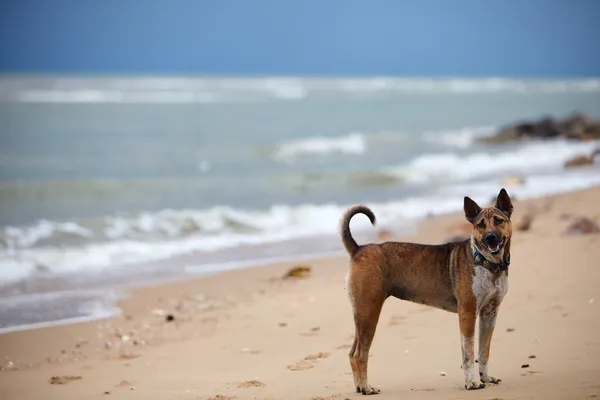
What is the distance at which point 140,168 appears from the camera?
27750 millimetres

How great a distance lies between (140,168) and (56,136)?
1197cm

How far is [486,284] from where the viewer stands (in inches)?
257

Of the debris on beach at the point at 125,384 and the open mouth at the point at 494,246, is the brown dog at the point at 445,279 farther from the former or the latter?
the debris on beach at the point at 125,384

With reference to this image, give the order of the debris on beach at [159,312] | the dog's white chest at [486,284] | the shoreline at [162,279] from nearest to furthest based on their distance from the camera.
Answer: the dog's white chest at [486,284]
the shoreline at [162,279]
the debris on beach at [159,312]

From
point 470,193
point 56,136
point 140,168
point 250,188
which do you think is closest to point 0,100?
point 56,136

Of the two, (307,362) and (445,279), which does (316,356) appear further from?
(445,279)

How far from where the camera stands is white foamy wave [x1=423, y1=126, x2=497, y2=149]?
37.9 meters

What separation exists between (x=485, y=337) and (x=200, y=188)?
16884 mm

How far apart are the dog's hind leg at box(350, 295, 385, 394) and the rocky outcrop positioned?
109ft

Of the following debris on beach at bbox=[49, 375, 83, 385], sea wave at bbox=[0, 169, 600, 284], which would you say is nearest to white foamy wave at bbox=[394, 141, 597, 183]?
sea wave at bbox=[0, 169, 600, 284]

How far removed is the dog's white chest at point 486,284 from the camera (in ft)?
21.4

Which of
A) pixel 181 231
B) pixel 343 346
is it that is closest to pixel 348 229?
pixel 343 346

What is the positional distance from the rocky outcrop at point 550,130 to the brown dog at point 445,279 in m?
33.0

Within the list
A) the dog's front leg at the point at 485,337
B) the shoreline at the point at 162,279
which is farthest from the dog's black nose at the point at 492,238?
the shoreline at the point at 162,279
